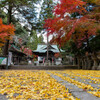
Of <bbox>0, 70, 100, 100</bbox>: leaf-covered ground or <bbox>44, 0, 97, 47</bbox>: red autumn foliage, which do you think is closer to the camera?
<bbox>0, 70, 100, 100</bbox>: leaf-covered ground

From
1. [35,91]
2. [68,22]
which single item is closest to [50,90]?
[35,91]

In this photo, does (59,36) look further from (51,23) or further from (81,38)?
(81,38)

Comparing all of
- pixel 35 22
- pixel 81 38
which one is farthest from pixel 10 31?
pixel 81 38

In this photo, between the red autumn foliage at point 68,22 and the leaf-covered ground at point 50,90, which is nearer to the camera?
the leaf-covered ground at point 50,90

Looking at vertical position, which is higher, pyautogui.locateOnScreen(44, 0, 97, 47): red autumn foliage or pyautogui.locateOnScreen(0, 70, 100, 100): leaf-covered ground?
pyautogui.locateOnScreen(44, 0, 97, 47): red autumn foliage

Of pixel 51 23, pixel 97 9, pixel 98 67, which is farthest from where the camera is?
pixel 98 67

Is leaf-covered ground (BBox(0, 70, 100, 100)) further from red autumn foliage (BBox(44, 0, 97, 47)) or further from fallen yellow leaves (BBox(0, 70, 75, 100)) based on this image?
red autumn foliage (BBox(44, 0, 97, 47))

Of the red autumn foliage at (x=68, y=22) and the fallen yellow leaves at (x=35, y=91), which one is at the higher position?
the red autumn foliage at (x=68, y=22)

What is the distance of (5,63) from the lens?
10.6 metres

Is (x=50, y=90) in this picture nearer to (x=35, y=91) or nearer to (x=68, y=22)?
(x=35, y=91)

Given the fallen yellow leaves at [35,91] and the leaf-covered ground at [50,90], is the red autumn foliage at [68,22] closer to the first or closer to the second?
the leaf-covered ground at [50,90]

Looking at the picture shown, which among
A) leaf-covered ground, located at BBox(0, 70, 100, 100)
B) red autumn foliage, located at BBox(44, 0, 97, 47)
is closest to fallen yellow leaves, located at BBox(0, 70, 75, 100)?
leaf-covered ground, located at BBox(0, 70, 100, 100)

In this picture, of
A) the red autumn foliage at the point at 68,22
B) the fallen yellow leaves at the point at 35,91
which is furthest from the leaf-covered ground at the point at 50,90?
the red autumn foliage at the point at 68,22

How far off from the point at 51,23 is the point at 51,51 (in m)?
8.29
